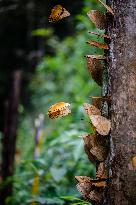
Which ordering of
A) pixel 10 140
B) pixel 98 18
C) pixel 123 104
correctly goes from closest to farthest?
pixel 123 104
pixel 98 18
pixel 10 140

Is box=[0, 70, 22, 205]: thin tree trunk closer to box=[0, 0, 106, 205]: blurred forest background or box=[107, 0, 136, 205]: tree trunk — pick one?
box=[0, 0, 106, 205]: blurred forest background

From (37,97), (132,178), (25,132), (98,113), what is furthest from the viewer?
(37,97)

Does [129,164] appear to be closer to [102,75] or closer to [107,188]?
[107,188]

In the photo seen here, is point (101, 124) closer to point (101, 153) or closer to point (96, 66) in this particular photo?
point (101, 153)

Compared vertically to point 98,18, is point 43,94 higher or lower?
higher

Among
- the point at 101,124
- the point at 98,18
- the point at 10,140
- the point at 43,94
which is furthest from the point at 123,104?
the point at 43,94

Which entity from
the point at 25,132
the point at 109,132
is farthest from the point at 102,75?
the point at 25,132

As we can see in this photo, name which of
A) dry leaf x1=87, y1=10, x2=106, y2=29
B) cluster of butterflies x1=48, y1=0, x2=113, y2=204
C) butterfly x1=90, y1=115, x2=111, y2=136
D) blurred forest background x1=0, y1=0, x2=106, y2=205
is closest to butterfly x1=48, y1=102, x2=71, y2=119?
cluster of butterflies x1=48, y1=0, x2=113, y2=204
